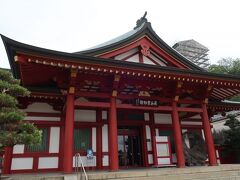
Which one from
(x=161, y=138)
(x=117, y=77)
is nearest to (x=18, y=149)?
(x=117, y=77)

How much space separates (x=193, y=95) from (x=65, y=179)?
797 cm

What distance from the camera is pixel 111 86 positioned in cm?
1005

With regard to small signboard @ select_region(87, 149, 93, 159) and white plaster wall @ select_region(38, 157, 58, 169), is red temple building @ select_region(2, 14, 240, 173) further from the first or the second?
small signboard @ select_region(87, 149, 93, 159)

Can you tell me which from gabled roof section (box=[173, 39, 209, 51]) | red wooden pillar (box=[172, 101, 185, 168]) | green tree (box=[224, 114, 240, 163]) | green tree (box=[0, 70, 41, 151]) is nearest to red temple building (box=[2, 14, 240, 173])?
red wooden pillar (box=[172, 101, 185, 168])

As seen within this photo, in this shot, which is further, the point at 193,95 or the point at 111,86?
the point at 193,95

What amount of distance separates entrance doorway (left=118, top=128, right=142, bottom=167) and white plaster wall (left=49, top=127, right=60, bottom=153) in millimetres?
3330

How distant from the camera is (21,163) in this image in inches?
400

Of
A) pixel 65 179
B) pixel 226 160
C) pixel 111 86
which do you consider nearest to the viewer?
pixel 65 179

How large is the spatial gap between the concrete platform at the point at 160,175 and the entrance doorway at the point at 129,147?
10.6 ft

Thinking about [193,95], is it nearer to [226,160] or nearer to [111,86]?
[111,86]

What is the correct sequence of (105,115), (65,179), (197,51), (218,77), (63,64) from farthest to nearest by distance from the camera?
(197,51), (105,115), (218,77), (63,64), (65,179)

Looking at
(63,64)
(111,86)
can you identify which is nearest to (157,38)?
(111,86)

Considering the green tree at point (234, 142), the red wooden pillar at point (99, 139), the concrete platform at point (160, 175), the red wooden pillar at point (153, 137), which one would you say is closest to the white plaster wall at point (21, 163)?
the concrete platform at point (160, 175)

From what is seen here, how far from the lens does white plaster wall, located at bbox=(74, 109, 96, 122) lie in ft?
37.9
